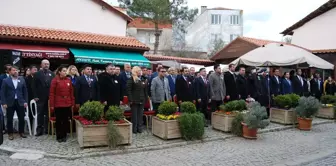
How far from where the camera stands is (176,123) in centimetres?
751

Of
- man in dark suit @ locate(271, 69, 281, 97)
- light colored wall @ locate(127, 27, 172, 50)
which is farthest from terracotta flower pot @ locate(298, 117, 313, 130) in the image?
light colored wall @ locate(127, 27, 172, 50)

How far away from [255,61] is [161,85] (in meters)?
4.01

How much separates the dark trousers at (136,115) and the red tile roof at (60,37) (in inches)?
273

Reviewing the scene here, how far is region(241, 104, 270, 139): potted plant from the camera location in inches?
301

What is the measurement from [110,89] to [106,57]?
6.36 meters

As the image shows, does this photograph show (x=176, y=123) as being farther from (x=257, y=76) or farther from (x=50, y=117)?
(x=257, y=76)

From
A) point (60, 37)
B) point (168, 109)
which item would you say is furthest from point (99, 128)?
point (60, 37)

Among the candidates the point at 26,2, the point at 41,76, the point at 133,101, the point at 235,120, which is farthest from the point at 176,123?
the point at 26,2

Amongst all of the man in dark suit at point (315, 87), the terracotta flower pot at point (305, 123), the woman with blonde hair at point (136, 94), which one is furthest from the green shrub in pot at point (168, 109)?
the man in dark suit at point (315, 87)

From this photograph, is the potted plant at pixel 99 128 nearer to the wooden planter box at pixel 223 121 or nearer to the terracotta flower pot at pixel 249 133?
the wooden planter box at pixel 223 121

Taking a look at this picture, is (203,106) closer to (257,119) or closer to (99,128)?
(257,119)

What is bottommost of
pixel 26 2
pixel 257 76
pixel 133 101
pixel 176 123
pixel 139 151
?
pixel 139 151

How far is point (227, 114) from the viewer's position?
8.39 m

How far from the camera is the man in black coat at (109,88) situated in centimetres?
793
